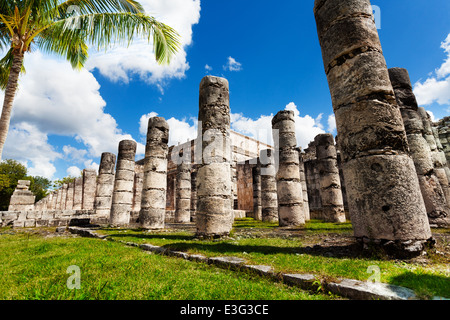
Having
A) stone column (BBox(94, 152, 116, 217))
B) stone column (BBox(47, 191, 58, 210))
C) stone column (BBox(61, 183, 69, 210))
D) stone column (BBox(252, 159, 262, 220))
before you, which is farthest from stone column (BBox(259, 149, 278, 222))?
stone column (BBox(47, 191, 58, 210))

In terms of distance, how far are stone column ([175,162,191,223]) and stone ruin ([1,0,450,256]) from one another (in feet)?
0.23

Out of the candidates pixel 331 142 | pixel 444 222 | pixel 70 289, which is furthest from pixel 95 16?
pixel 444 222

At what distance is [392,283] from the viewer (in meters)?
2.38

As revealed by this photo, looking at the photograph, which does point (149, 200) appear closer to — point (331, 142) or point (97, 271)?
point (97, 271)

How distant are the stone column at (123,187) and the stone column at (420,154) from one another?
1187cm

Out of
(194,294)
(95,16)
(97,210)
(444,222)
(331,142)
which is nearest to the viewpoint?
(194,294)

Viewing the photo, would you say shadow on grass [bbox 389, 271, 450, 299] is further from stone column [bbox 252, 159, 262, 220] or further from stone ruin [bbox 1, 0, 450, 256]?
stone column [bbox 252, 159, 262, 220]

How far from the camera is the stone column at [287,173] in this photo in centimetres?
1027

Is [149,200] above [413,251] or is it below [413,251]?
above

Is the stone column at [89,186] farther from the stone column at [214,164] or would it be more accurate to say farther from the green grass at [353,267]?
the green grass at [353,267]

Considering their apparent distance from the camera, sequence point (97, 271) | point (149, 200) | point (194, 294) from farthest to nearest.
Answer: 1. point (149, 200)
2. point (97, 271)
3. point (194, 294)

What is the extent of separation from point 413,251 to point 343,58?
3.49 meters

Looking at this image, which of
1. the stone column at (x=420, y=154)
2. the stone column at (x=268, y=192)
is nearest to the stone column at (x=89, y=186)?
the stone column at (x=268, y=192)
